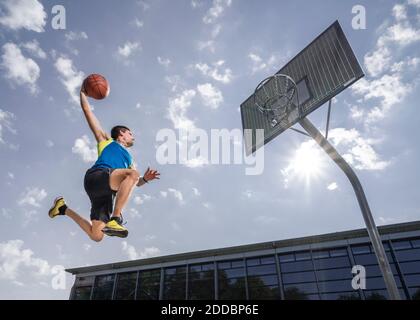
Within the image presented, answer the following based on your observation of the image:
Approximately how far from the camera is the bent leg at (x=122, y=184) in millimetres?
3139

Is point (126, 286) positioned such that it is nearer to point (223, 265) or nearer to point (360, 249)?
point (223, 265)

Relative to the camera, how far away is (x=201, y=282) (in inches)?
920

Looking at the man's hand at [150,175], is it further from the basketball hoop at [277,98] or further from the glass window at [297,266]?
the glass window at [297,266]

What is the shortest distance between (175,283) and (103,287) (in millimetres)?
7896

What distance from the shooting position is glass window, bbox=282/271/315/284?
19.5 m

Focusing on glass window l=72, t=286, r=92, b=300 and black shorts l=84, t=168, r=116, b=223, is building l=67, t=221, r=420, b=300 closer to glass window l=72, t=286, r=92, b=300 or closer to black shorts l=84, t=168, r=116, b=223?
glass window l=72, t=286, r=92, b=300

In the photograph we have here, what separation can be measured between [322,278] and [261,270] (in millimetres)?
4322

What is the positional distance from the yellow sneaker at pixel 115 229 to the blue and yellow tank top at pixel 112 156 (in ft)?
2.01

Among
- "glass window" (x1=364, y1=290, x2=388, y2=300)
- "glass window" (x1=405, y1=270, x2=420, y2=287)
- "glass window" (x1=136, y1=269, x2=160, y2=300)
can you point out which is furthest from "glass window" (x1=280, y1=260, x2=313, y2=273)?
"glass window" (x1=136, y1=269, x2=160, y2=300)

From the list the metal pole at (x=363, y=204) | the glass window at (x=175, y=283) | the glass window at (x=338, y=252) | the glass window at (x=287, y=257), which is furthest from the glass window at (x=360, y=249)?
the metal pole at (x=363, y=204)

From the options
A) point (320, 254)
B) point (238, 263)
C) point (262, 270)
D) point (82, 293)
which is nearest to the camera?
point (320, 254)

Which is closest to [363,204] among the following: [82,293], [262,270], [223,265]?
[262,270]
